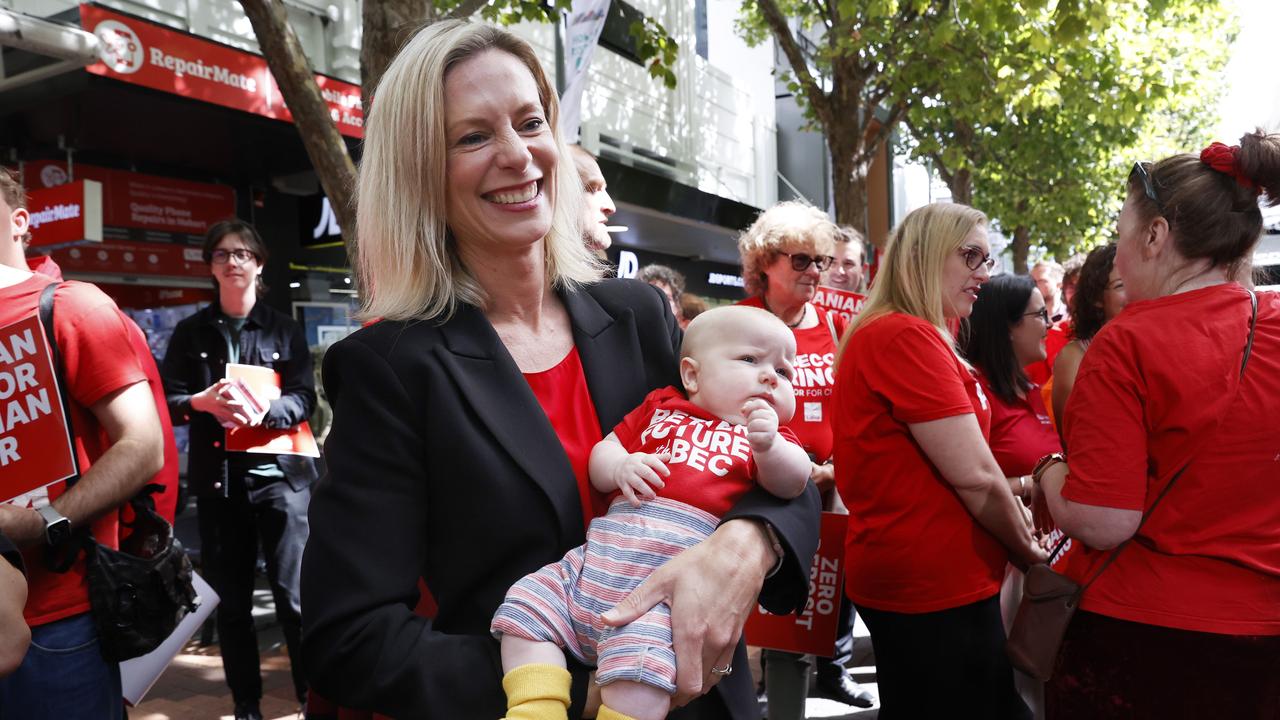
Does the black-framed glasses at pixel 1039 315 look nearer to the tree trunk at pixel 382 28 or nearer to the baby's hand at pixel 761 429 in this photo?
the baby's hand at pixel 761 429

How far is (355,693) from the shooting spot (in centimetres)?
145

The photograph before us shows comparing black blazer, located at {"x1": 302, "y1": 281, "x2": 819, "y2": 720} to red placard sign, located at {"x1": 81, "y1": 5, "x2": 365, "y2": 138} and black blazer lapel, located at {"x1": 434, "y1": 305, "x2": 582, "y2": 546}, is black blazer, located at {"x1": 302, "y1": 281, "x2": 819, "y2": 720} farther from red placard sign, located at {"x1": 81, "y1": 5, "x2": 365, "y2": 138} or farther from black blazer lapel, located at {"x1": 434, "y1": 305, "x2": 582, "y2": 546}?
red placard sign, located at {"x1": 81, "y1": 5, "x2": 365, "y2": 138}

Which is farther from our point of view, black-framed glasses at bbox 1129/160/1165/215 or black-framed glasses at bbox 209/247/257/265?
black-framed glasses at bbox 209/247/257/265

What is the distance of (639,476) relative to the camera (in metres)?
1.57

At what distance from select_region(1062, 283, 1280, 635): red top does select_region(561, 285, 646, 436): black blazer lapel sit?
4.22ft

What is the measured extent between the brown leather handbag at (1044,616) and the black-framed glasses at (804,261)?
2516 mm

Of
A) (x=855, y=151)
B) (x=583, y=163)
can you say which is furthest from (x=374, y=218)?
(x=855, y=151)

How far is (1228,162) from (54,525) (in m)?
3.28

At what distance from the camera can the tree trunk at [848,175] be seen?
11.9m

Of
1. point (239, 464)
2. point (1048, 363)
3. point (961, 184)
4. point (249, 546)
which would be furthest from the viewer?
point (961, 184)

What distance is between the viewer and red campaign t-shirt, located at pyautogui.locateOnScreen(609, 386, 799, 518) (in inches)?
64.6

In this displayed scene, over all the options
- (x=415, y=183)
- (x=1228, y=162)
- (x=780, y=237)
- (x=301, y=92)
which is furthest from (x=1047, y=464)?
(x=301, y=92)

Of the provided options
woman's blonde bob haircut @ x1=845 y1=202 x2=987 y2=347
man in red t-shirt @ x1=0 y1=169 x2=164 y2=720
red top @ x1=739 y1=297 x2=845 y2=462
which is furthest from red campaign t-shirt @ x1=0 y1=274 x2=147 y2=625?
red top @ x1=739 y1=297 x2=845 y2=462

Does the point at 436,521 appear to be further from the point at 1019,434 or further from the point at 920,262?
the point at 1019,434
